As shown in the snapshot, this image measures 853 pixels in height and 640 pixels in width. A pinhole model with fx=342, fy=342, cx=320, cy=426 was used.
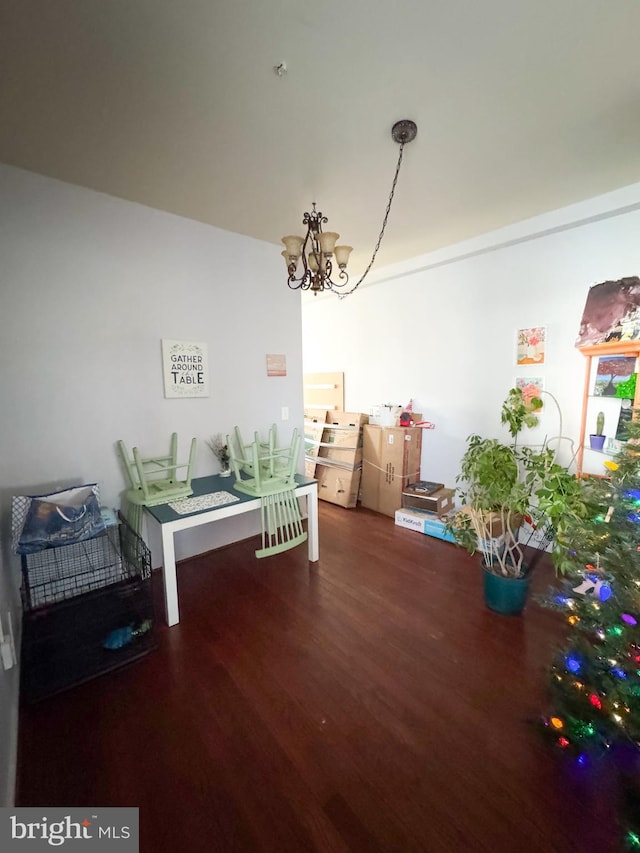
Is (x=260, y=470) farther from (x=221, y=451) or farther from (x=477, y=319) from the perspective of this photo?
(x=477, y=319)

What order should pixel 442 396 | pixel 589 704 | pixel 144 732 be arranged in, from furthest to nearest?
pixel 442 396 < pixel 144 732 < pixel 589 704

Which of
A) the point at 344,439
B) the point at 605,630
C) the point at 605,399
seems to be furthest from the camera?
the point at 344,439

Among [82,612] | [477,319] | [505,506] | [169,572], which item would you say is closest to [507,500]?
[505,506]

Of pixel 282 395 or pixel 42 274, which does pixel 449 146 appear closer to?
pixel 282 395

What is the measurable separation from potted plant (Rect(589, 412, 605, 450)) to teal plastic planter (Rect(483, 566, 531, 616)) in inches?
42.1

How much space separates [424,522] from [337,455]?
121 centimetres

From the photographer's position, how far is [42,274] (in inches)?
78.2

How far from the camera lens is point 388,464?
11.6ft

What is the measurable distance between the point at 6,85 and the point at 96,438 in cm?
169

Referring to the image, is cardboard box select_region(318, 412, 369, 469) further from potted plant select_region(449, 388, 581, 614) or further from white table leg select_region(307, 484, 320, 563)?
potted plant select_region(449, 388, 581, 614)

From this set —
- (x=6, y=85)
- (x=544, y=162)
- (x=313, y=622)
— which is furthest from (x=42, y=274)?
(x=544, y=162)

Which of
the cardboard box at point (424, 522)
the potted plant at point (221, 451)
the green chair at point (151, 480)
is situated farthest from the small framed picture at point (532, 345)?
the green chair at point (151, 480)

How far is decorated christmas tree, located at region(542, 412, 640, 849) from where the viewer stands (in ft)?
3.56

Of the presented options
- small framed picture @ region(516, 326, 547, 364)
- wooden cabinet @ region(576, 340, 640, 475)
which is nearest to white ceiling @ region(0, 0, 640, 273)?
small framed picture @ region(516, 326, 547, 364)
